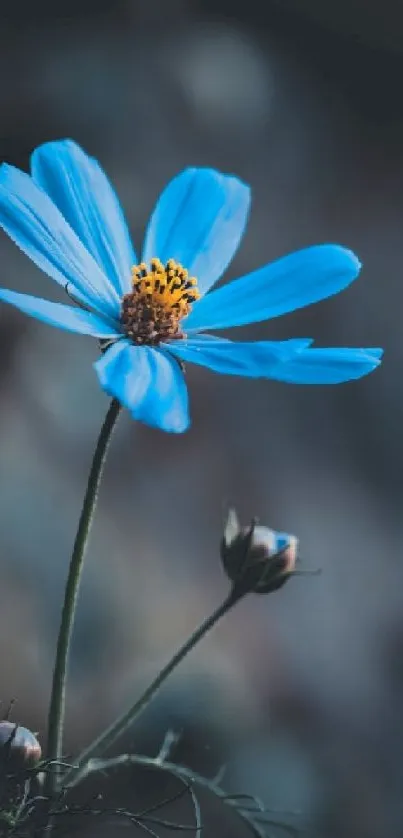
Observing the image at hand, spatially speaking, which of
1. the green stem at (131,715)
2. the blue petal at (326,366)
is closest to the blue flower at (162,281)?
the blue petal at (326,366)

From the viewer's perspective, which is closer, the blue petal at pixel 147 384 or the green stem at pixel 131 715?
the blue petal at pixel 147 384

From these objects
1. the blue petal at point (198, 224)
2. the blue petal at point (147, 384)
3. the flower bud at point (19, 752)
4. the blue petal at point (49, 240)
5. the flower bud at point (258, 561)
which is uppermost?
the blue petal at point (198, 224)

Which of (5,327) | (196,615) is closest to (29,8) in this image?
(5,327)

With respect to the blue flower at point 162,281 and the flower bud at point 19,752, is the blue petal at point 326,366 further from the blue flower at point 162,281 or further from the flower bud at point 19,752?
the flower bud at point 19,752

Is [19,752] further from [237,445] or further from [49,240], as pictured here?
[237,445]

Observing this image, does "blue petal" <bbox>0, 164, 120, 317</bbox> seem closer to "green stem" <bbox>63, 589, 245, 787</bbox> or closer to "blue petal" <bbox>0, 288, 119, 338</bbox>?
"blue petal" <bbox>0, 288, 119, 338</bbox>
